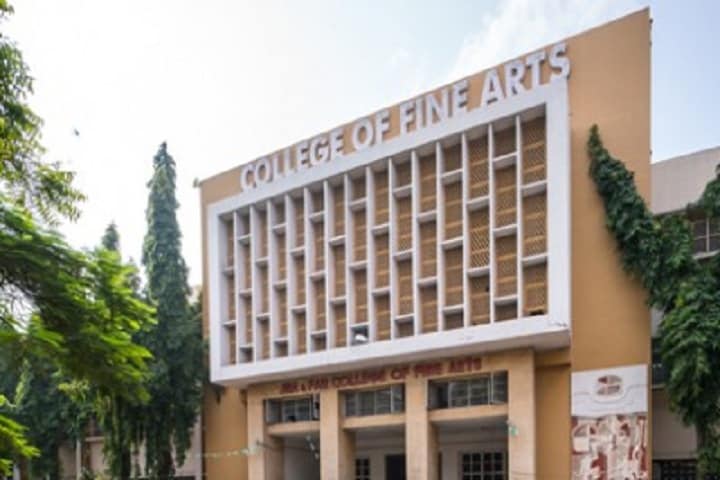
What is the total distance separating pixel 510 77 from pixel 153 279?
12.2m

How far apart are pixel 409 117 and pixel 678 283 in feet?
24.5

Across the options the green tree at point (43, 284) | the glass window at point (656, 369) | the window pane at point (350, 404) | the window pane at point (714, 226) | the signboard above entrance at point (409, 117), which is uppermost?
the signboard above entrance at point (409, 117)

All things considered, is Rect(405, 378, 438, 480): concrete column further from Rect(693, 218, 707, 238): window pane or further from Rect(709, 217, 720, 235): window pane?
Rect(709, 217, 720, 235): window pane

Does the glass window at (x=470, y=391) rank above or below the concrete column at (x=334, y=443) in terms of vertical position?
above

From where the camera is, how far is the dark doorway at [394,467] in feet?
68.5

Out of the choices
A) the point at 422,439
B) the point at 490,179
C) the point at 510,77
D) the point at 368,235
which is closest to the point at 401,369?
the point at 422,439

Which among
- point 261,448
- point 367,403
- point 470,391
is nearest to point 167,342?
point 261,448

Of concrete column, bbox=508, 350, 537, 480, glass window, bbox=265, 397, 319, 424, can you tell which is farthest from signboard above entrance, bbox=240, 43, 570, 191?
glass window, bbox=265, 397, 319, 424

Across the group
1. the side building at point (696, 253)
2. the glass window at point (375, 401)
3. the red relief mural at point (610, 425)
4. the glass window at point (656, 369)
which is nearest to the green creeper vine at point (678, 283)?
the side building at point (696, 253)

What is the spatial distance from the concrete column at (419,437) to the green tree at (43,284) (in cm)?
1052

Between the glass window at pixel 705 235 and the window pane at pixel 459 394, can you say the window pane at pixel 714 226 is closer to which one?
the glass window at pixel 705 235

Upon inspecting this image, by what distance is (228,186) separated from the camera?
72.1ft

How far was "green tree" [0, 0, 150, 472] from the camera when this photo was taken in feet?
17.9

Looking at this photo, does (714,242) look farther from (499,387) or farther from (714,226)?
(499,387)
